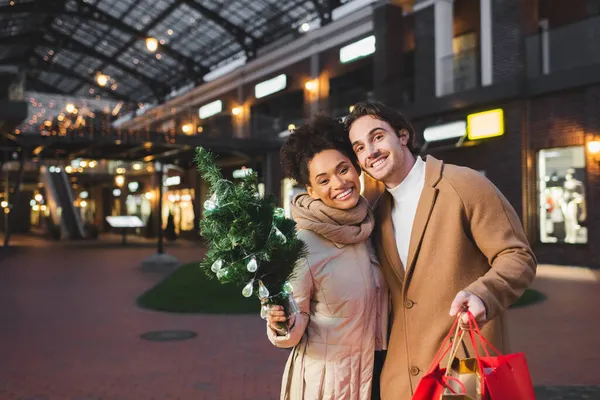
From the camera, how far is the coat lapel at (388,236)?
2361 millimetres

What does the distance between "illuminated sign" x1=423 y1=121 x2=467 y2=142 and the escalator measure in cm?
2383

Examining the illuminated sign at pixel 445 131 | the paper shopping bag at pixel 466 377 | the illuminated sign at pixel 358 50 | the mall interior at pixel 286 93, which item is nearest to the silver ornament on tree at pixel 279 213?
the mall interior at pixel 286 93

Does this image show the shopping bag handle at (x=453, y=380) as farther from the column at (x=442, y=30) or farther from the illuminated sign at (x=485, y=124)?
the column at (x=442, y=30)

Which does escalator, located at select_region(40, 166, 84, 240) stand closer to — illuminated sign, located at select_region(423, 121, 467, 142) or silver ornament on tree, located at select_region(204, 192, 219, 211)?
illuminated sign, located at select_region(423, 121, 467, 142)

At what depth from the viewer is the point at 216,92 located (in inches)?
1513

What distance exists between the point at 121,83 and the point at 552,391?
168 ft

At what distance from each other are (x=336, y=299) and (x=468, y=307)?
546 mm

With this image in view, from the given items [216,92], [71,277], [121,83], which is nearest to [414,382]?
[71,277]

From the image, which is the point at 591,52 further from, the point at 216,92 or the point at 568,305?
the point at 216,92

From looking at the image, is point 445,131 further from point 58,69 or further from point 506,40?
point 58,69

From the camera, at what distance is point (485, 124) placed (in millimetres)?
18531

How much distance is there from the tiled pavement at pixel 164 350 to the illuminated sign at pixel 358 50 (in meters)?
14.9

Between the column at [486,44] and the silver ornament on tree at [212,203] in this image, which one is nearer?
the silver ornament on tree at [212,203]

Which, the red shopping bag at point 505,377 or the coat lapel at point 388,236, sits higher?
the coat lapel at point 388,236
